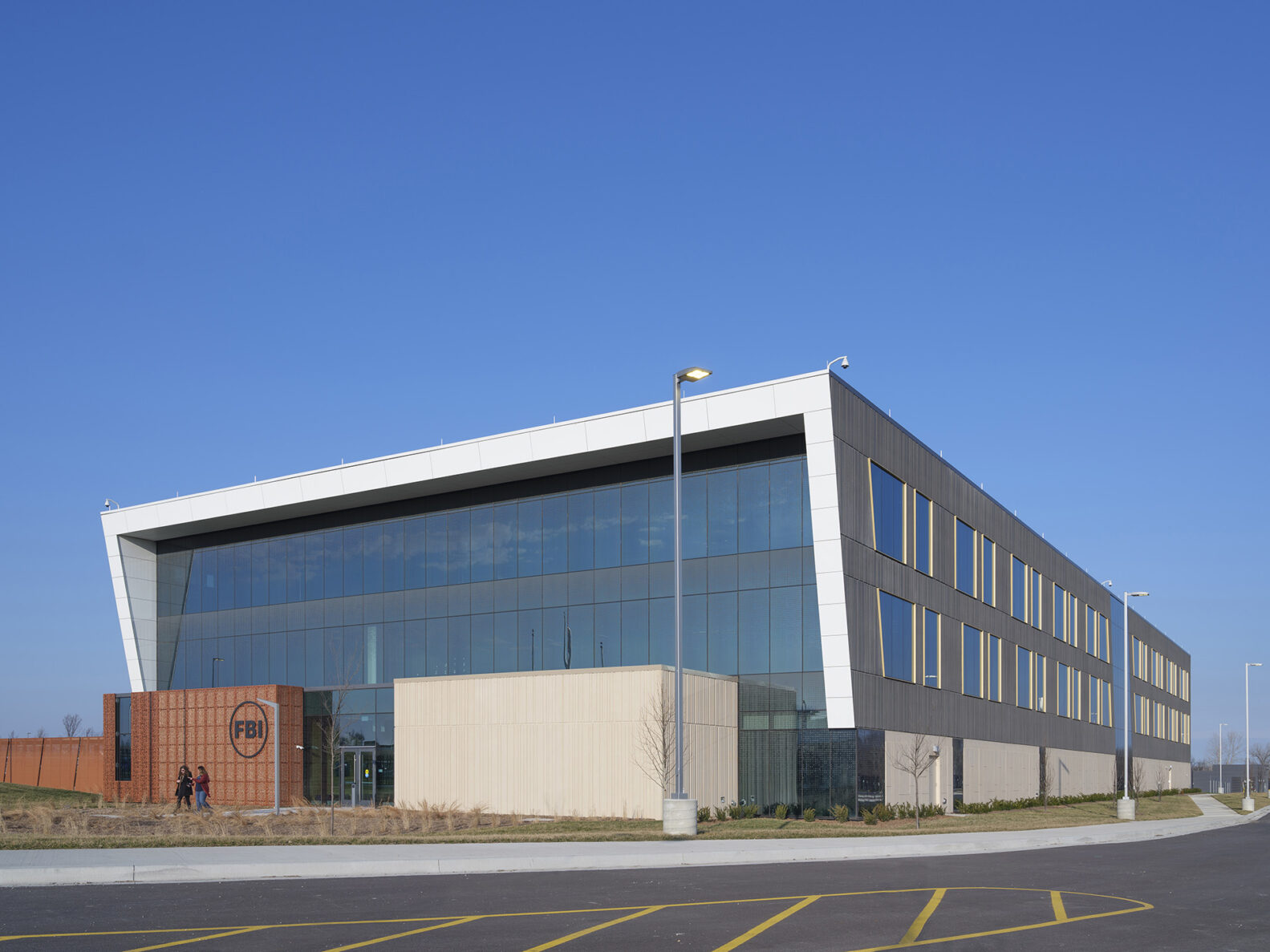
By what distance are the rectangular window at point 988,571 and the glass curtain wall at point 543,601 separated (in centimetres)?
1703

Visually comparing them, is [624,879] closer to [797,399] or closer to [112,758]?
[797,399]

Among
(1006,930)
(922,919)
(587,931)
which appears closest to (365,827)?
(587,931)

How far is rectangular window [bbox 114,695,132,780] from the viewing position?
4962cm

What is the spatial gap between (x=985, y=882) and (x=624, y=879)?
572 cm

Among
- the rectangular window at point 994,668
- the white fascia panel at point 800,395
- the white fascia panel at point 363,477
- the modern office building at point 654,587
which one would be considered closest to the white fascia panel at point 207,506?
the modern office building at point 654,587

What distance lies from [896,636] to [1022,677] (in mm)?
19000

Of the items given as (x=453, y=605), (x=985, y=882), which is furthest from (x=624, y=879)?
(x=453, y=605)

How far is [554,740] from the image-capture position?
36.9 metres

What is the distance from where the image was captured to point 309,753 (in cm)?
4625

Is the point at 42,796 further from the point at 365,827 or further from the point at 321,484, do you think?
the point at 365,827

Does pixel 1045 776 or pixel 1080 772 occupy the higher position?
pixel 1045 776

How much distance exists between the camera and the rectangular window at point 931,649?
44.2 m

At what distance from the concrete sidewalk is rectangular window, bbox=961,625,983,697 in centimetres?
2001

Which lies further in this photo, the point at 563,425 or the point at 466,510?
the point at 466,510
